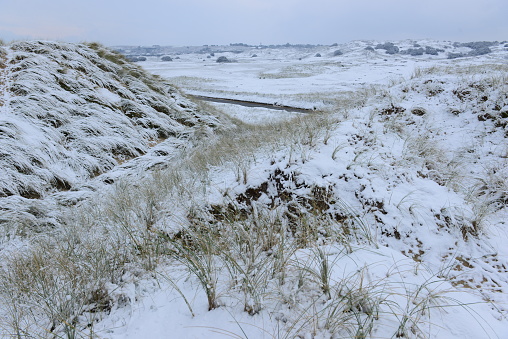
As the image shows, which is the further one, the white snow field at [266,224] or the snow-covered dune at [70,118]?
the snow-covered dune at [70,118]

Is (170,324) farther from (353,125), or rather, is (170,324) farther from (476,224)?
(353,125)

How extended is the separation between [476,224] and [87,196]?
6625 mm

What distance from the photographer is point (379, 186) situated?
12.8 feet

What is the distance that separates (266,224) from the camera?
3158mm

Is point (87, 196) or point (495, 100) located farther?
point (495, 100)

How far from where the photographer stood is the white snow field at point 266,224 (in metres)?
1.98

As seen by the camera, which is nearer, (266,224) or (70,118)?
(266,224)

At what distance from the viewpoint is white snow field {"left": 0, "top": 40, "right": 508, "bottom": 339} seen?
1.98m

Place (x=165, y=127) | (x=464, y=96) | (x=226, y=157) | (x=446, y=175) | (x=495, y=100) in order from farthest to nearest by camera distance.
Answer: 1. (x=165, y=127)
2. (x=464, y=96)
3. (x=495, y=100)
4. (x=226, y=157)
5. (x=446, y=175)

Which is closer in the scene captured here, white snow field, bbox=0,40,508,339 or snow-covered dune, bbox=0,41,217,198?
white snow field, bbox=0,40,508,339

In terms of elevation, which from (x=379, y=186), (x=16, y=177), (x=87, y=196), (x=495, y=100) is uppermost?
(x=495, y=100)

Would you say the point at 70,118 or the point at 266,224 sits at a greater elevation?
the point at 70,118

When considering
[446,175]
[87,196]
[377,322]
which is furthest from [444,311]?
[87,196]

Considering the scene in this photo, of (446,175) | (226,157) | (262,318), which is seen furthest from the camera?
(226,157)
